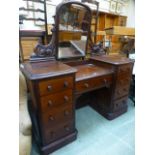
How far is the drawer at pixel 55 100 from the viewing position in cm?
130

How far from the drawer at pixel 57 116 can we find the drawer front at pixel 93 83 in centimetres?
23

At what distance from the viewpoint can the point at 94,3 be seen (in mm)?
2295

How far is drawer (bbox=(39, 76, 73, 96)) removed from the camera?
1247 mm

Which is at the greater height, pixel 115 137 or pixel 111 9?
pixel 111 9

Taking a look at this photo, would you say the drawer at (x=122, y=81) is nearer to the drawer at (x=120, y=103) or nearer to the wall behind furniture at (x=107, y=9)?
the drawer at (x=120, y=103)

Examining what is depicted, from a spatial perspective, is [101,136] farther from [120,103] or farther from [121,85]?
[121,85]

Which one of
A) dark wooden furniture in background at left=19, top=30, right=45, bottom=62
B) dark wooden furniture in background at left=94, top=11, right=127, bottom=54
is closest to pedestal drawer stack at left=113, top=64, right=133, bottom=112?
dark wooden furniture in background at left=94, top=11, right=127, bottom=54

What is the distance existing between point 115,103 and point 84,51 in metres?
0.89

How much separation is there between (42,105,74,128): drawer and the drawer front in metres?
0.23

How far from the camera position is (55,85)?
131 centimetres

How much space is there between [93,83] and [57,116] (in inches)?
22.1

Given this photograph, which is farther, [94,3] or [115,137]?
[94,3]
